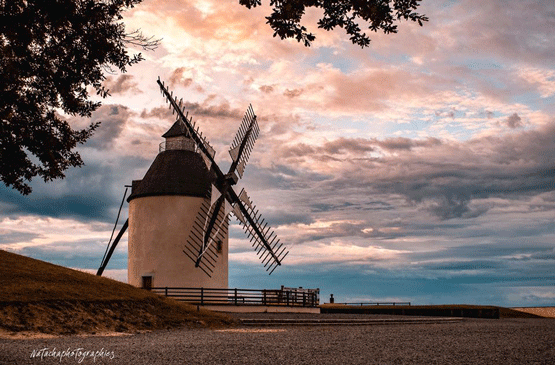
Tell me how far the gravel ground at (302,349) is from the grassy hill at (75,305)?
2.55 metres

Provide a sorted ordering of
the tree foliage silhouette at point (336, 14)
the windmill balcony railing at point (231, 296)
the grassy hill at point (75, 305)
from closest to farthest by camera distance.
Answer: the tree foliage silhouette at point (336, 14), the grassy hill at point (75, 305), the windmill balcony railing at point (231, 296)

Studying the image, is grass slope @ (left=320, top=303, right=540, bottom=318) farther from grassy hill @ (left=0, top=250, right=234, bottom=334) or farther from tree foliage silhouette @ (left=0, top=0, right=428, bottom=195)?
tree foliage silhouette @ (left=0, top=0, right=428, bottom=195)

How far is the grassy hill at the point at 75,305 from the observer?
741 inches

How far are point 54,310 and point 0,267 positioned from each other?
16.8 ft

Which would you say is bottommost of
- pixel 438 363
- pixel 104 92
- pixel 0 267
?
pixel 438 363

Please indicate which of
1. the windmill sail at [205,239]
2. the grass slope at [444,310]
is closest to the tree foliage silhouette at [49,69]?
the windmill sail at [205,239]

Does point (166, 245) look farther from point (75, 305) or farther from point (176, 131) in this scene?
point (75, 305)

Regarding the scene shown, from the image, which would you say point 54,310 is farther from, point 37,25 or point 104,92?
point 37,25

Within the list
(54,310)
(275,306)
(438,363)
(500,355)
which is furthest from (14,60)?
(275,306)

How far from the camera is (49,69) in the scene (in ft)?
48.2

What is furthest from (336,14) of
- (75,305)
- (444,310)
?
(444,310)

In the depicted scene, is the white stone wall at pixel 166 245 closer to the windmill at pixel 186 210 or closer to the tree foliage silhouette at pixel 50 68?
the windmill at pixel 186 210

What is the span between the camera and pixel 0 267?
23.2 meters

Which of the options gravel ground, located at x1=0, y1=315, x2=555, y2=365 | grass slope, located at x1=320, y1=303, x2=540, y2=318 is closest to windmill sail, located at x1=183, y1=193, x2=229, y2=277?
grass slope, located at x1=320, y1=303, x2=540, y2=318
